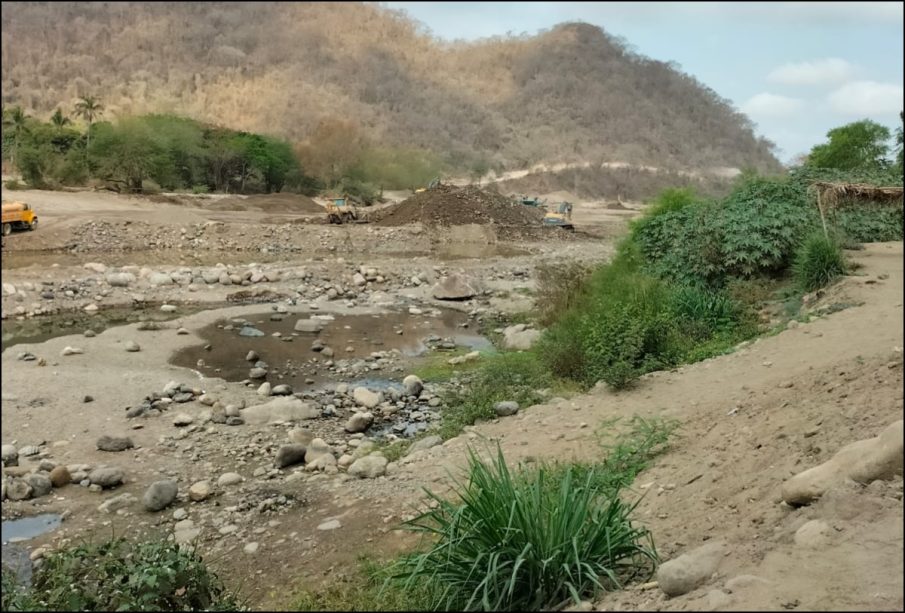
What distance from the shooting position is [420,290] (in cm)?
1555

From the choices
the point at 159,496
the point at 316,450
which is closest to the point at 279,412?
the point at 316,450

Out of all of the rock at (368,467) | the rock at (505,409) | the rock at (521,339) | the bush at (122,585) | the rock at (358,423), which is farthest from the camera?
the rock at (521,339)

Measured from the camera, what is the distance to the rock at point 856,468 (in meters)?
2.65

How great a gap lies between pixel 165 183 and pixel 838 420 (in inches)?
1217

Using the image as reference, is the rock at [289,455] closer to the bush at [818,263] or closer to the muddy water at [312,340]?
the muddy water at [312,340]

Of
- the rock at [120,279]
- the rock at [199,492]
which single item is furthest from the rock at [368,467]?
the rock at [120,279]

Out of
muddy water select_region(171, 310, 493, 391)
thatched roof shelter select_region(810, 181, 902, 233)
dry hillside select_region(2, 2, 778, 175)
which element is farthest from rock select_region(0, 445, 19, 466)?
dry hillside select_region(2, 2, 778, 175)

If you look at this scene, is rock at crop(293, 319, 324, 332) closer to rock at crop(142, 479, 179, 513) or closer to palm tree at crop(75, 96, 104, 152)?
rock at crop(142, 479, 179, 513)

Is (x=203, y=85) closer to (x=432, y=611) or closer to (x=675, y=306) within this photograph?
(x=675, y=306)

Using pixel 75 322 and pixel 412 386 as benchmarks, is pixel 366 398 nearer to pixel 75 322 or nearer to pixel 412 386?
pixel 412 386

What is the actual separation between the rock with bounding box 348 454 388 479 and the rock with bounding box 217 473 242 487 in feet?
2.91

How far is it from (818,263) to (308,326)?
7311 millimetres

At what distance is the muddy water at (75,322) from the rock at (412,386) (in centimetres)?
549

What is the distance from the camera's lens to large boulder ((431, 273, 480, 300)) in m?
14.6
